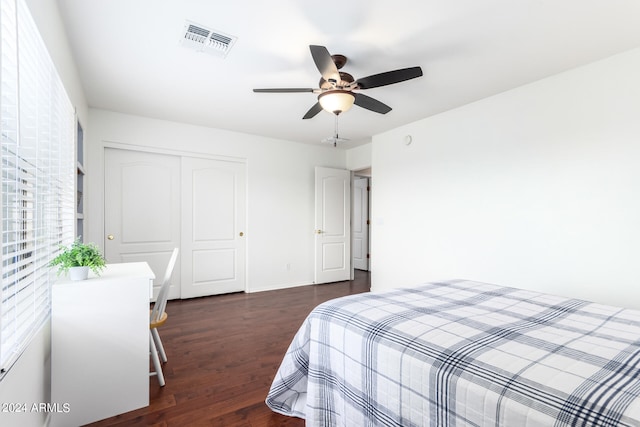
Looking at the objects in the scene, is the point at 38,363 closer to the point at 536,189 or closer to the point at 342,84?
the point at 342,84

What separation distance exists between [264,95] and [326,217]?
261 centimetres

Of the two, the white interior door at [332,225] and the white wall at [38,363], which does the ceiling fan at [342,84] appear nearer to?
the white wall at [38,363]

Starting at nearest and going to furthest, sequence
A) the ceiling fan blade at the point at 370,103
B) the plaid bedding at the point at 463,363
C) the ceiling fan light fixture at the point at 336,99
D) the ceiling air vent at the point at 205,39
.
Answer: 1. the plaid bedding at the point at 463,363
2. the ceiling air vent at the point at 205,39
3. the ceiling fan light fixture at the point at 336,99
4. the ceiling fan blade at the point at 370,103

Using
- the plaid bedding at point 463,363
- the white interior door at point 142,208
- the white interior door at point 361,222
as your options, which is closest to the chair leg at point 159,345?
the plaid bedding at point 463,363

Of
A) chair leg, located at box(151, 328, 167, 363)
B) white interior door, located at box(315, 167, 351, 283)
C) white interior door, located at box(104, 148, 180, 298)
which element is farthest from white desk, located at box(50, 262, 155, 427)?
white interior door, located at box(315, 167, 351, 283)

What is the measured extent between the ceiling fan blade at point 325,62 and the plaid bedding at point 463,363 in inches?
58.7

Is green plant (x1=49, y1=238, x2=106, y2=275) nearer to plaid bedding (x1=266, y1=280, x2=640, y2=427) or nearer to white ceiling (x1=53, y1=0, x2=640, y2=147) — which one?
plaid bedding (x1=266, y1=280, x2=640, y2=427)

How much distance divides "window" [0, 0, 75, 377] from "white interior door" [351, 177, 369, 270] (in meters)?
5.59

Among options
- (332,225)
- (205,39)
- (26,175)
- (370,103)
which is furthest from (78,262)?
(332,225)

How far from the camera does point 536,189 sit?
113 inches

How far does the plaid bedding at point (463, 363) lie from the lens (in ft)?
2.94

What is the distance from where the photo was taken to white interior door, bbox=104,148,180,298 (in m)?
3.82

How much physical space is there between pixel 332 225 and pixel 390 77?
348 centimetres

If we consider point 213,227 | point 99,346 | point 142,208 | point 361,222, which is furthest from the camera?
point 361,222
